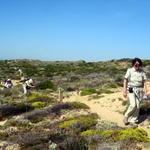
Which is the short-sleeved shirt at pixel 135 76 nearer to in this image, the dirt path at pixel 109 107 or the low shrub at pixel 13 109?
the dirt path at pixel 109 107

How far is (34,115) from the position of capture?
1109 cm

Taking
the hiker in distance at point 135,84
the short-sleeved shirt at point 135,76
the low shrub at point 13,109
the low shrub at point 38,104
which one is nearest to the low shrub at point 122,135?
the hiker in distance at point 135,84

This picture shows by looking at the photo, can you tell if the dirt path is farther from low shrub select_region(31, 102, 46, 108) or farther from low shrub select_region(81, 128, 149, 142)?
low shrub select_region(31, 102, 46, 108)

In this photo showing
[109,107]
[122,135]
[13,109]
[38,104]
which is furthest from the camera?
[38,104]

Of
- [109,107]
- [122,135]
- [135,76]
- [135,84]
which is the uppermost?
[135,76]

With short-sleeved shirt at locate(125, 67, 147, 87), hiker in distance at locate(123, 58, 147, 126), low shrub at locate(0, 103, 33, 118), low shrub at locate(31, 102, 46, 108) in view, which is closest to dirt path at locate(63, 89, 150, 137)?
hiker in distance at locate(123, 58, 147, 126)

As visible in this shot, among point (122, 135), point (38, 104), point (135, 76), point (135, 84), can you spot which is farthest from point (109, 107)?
point (122, 135)

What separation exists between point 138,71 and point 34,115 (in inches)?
188

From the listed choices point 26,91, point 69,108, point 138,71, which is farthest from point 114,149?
point 26,91

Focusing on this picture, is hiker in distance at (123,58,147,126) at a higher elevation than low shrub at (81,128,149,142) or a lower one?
higher

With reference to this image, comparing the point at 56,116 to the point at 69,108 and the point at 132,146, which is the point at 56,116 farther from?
the point at 132,146

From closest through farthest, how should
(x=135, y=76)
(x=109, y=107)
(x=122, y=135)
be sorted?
(x=122, y=135), (x=135, y=76), (x=109, y=107)

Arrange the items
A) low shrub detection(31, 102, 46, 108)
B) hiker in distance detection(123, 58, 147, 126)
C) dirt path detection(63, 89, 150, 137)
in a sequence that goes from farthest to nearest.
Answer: low shrub detection(31, 102, 46, 108) → dirt path detection(63, 89, 150, 137) → hiker in distance detection(123, 58, 147, 126)

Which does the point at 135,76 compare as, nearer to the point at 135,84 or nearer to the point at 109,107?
the point at 135,84
